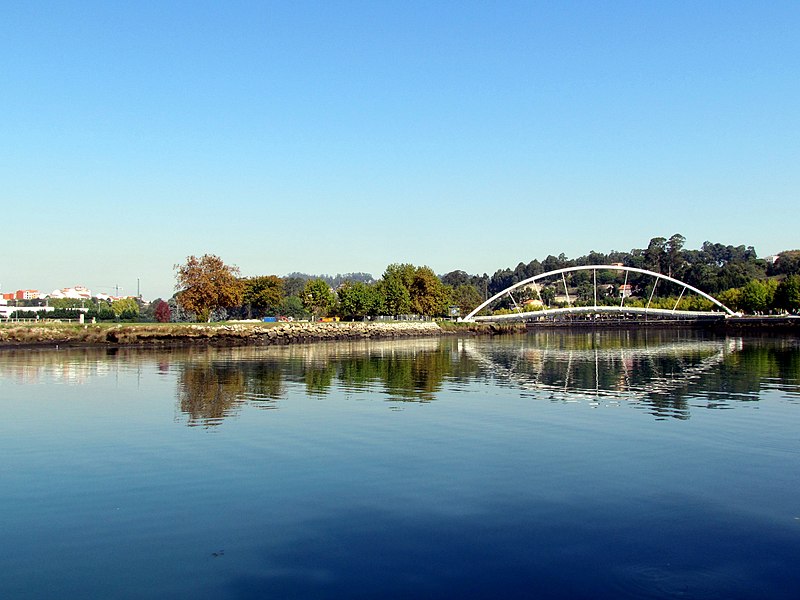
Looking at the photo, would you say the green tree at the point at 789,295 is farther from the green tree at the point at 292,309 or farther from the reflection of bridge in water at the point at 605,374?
the green tree at the point at 292,309

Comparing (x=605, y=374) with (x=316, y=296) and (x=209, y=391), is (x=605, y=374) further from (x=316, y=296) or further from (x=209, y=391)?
(x=316, y=296)

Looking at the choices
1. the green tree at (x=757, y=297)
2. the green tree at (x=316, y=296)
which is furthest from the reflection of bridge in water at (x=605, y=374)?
the green tree at (x=757, y=297)

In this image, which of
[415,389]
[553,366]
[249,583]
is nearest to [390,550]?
[249,583]

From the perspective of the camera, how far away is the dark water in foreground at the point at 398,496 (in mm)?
10969

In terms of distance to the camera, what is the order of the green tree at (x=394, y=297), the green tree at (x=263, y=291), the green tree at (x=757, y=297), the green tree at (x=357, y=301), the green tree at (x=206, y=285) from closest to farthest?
1. the green tree at (x=206, y=285)
2. the green tree at (x=263, y=291)
3. the green tree at (x=357, y=301)
4. the green tree at (x=394, y=297)
5. the green tree at (x=757, y=297)

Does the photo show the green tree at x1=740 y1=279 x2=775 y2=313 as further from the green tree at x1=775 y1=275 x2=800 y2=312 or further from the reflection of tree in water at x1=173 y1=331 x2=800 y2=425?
the reflection of tree in water at x1=173 y1=331 x2=800 y2=425

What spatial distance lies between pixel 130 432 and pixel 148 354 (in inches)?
1657

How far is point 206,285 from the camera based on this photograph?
320 ft

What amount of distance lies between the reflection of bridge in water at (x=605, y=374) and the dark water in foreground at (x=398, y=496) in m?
3.00

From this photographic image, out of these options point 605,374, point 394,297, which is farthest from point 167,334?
point 394,297

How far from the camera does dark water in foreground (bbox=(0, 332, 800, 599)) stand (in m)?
11.0

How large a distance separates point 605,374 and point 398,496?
33.3 metres

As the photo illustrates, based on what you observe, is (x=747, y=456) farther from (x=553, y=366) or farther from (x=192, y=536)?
(x=553, y=366)

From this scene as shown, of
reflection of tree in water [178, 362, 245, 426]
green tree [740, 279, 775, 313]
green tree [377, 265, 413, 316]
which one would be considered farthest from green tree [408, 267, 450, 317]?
reflection of tree in water [178, 362, 245, 426]
